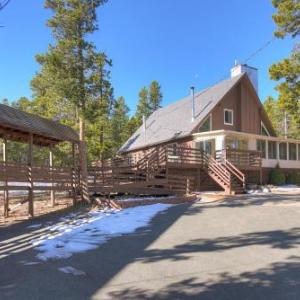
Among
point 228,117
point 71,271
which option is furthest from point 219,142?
point 71,271

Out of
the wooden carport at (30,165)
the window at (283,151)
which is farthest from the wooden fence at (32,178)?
the window at (283,151)

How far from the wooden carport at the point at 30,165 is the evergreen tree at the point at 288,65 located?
10.5 m

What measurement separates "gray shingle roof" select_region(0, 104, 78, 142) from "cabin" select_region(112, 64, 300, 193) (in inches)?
205

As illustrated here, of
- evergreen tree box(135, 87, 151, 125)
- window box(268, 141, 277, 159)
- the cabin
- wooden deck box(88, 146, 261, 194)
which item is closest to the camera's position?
wooden deck box(88, 146, 261, 194)

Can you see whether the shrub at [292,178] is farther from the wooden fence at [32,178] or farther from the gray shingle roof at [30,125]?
the wooden fence at [32,178]

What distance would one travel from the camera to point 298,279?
18.7 ft

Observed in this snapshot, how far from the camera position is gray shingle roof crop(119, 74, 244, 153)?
27.6 meters

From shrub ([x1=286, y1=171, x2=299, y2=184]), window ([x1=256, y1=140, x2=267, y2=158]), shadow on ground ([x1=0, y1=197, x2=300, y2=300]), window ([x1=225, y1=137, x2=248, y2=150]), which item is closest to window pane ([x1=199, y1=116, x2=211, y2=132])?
window ([x1=225, y1=137, x2=248, y2=150])

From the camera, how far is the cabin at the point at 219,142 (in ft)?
72.3

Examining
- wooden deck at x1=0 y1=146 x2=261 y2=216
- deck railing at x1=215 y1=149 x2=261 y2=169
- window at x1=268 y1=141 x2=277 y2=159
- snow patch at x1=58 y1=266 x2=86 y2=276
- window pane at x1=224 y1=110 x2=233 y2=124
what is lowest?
snow patch at x1=58 y1=266 x2=86 y2=276

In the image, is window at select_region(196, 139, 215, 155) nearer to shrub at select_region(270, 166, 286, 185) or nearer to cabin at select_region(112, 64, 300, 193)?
cabin at select_region(112, 64, 300, 193)

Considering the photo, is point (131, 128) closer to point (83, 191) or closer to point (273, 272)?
point (83, 191)

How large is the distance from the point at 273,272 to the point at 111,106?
89.4ft

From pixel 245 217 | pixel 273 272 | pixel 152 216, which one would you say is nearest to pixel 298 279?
pixel 273 272
